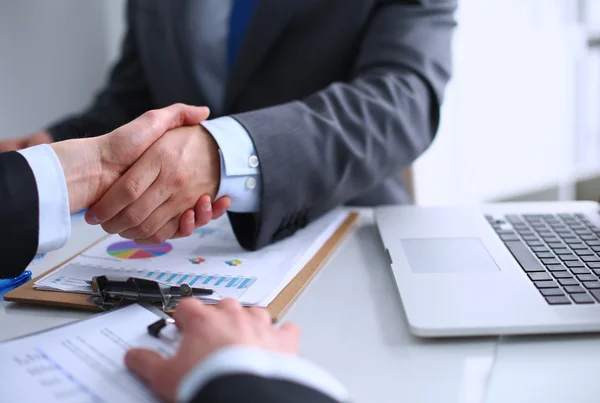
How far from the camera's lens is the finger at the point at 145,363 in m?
0.37

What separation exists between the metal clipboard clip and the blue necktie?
23.4 inches

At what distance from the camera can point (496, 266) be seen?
57 cm

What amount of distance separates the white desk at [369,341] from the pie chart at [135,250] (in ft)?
0.23

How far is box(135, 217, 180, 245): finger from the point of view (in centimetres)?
62

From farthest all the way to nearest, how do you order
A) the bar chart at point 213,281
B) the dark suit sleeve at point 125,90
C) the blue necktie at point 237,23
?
1. the dark suit sleeve at point 125,90
2. the blue necktie at point 237,23
3. the bar chart at point 213,281

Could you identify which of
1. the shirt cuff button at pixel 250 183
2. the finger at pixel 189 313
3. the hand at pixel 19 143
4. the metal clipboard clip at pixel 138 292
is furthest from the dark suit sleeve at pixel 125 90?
the finger at pixel 189 313

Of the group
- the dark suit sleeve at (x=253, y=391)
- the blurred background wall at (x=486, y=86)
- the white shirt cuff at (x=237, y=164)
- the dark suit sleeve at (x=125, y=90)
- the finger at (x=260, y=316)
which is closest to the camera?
the dark suit sleeve at (x=253, y=391)

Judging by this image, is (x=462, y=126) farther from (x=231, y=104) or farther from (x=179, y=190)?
(x=179, y=190)

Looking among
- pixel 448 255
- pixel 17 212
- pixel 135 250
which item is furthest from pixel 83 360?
pixel 448 255

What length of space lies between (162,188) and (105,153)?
7cm

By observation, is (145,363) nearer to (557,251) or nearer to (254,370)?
(254,370)

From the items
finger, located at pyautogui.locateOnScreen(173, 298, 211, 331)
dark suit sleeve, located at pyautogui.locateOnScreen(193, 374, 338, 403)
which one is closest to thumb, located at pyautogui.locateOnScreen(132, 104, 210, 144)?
finger, located at pyautogui.locateOnScreen(173, 298, 211, 331)

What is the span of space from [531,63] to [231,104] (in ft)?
4.87

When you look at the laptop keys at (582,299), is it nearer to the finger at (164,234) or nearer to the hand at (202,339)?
the hand at (202,339)
